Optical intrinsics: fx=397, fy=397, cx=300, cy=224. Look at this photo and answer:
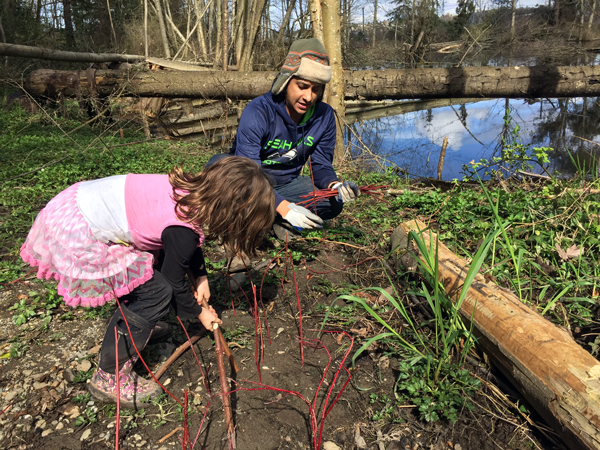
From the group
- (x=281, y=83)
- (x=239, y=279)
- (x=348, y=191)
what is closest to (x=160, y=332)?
(x=239, y=279)

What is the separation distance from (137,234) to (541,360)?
1.78 meters

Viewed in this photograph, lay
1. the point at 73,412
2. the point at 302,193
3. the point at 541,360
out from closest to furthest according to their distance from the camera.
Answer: the point at 541,360 < the point at 73,412 < the point at 302,193

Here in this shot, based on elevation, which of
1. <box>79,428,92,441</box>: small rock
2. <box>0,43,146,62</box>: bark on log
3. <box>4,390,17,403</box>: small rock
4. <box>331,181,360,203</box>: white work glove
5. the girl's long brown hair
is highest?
<box>0,43,146,62</box>: bark on log

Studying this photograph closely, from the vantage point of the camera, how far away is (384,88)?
20.0 ft

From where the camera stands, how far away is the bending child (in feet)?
5.47

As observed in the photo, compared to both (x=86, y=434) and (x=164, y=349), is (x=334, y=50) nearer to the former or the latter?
(x=164, y=349)

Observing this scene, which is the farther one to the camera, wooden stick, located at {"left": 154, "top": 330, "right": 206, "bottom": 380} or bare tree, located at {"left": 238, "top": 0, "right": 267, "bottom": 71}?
bare tree, located at {"left": 238, "top": 0, "right": 267, "bottom": 71}

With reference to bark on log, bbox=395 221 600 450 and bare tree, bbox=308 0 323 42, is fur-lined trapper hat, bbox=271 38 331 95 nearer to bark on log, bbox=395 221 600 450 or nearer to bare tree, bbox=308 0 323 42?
bark on log, bbox=395 221 600 450

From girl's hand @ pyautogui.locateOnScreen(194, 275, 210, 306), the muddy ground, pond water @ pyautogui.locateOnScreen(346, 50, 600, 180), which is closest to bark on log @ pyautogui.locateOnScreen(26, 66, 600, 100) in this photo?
pond water @ pyautogui.locateOnScreen(346, 50, 600, 180)

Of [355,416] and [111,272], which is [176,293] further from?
[355,416]

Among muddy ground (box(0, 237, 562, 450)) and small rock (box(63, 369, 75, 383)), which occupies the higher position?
small rock (box(63, 369, 75, 383))

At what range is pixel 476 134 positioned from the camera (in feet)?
37.0

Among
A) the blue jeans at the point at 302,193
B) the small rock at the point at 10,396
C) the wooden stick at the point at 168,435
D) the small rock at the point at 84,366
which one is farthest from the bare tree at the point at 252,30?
the wooden stick at the point at 168,435

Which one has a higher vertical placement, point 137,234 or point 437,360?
point 137,234
